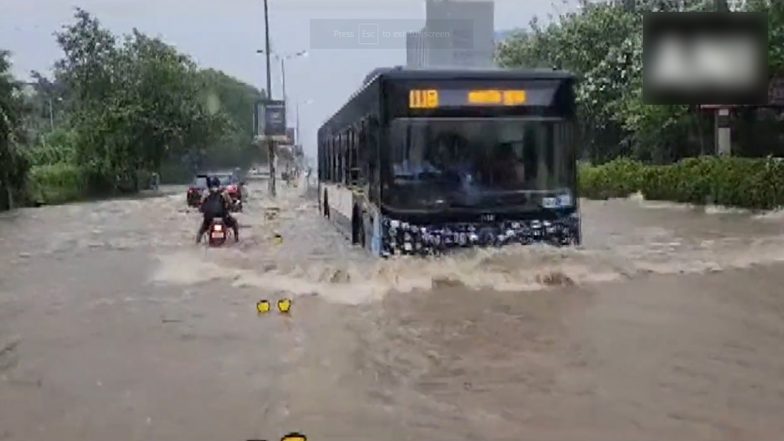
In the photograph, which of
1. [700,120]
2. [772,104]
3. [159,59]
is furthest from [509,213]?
[159,59]

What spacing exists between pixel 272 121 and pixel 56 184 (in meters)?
Result: 11.3

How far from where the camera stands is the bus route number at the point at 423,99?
1222 cm

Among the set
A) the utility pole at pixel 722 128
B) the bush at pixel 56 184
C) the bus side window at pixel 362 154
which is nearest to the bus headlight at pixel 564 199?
the bus side window at pixel 362 154

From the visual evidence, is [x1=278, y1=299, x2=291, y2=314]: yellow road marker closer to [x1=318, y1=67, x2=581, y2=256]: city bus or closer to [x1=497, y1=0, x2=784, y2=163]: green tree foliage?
[x1=318, y1=67, x2=581, y2=256]: city bus

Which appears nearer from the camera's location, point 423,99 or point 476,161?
point 423,99

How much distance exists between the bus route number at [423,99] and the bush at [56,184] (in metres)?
34.6

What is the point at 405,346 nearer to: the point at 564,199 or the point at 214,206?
the point at 564,199

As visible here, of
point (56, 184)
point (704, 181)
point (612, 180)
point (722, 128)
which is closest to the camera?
point (704, 181)

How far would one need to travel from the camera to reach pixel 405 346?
9.21m

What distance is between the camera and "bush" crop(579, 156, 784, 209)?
78.3 ft

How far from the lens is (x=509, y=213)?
12.4 m

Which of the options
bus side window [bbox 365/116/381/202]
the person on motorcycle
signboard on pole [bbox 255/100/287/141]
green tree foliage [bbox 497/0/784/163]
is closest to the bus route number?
bus side window [bbox 365/116/381/202]

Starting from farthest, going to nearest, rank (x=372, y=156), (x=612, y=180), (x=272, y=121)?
(x=272, y=121) < (x=612, y=180) < (x=372, y=156)

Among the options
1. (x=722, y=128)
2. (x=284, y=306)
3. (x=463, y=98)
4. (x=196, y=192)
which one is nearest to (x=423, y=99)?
(x=463, y=98)
